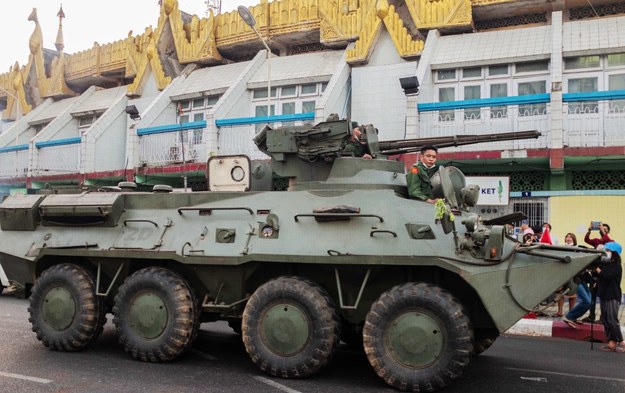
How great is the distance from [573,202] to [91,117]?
65.6ft

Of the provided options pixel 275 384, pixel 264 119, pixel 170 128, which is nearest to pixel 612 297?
pixel 275 384

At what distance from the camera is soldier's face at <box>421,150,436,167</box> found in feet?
23.8

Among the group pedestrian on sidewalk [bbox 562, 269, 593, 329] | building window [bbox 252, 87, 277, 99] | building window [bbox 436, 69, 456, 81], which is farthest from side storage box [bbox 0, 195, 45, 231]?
building window [bbox 252, 87, 277, 99]

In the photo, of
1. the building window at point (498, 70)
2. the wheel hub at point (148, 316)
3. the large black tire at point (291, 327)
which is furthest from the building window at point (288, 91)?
the large black tire at point (291, 327)

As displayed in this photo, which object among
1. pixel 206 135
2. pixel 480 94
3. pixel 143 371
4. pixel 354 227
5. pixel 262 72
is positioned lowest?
pixel 143 371

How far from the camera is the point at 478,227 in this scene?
637 cm

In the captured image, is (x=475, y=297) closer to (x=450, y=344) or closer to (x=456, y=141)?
(x=450, y=344)

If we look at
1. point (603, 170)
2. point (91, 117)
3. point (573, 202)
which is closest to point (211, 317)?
A: point (573, 202)

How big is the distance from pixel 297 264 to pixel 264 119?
11442 mm

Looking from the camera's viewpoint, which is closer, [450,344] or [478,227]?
[450,344]

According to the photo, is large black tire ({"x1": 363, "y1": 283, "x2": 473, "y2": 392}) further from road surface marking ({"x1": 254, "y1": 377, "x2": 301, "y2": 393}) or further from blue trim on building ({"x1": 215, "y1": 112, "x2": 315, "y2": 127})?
blue trim on building ({"x1": 215, "y1": 112, "x2": 315, "y2": 127})

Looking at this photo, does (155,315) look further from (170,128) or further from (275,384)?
(170,128)

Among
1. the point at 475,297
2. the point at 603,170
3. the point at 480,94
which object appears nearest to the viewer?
the point at 475,297

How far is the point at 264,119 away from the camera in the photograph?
17812 mm
